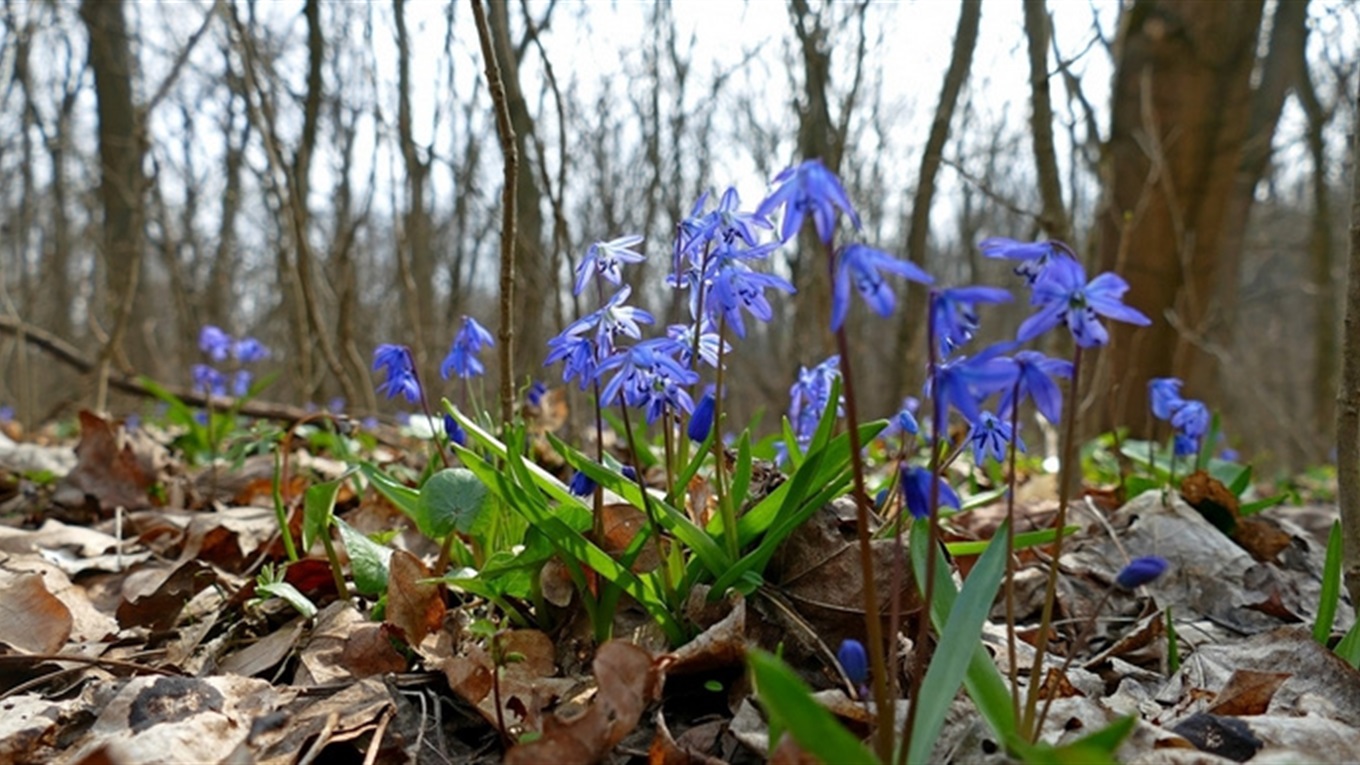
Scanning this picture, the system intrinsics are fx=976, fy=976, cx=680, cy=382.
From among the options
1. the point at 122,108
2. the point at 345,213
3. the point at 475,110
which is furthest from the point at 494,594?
the point at 122,108

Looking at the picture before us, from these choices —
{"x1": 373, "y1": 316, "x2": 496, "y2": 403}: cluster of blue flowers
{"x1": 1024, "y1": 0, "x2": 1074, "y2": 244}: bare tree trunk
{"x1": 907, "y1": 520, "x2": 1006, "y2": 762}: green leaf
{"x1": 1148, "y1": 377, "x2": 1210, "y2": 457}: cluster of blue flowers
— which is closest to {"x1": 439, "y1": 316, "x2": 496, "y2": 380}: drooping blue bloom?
{"x1": 373, "y1": 316, "x2": 496, "y2": 403}: cluster of blue flowers

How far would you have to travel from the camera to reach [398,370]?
2.28 meters

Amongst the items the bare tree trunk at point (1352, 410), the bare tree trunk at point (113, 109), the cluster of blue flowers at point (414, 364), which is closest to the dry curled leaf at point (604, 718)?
the cluster of blue flowers at point (414, 364)

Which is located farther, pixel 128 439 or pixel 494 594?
pixel 128 439

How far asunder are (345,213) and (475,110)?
5.44 feet

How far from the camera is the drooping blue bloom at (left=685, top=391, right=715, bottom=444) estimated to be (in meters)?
1.71

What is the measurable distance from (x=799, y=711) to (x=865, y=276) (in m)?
0.45

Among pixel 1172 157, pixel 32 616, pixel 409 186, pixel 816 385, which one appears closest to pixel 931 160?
pixel 816 385

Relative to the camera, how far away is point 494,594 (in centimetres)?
180

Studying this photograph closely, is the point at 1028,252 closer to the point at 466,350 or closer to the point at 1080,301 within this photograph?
the point at 1080,301

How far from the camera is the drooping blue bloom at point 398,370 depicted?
2.24 metres

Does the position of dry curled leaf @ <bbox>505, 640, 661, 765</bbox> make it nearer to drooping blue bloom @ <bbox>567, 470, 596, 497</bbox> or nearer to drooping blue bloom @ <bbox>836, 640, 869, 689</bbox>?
drooping blue bloom @ <bbox>836, 640, 869, 689</bbox>

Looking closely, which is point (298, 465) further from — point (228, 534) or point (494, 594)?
point (494, 594)

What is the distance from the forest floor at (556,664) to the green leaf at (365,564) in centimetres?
7
